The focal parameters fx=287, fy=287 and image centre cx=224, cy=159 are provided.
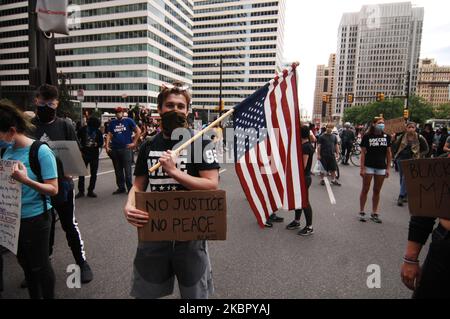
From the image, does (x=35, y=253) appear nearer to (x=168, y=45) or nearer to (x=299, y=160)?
(x=299, y=160)

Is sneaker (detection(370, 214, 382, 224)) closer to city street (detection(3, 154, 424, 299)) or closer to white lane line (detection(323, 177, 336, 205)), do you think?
city street (detection(3, 154, 424, 299))

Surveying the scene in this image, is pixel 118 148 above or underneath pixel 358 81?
underneath

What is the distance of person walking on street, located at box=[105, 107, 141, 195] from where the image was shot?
695 centimetres

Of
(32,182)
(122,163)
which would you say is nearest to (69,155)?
(32,182)

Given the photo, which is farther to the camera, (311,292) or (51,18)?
(51,18)

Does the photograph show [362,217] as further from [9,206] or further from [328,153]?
[9,206]

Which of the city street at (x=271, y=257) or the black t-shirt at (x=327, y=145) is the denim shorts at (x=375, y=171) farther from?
the black t-shirt at (x=327, y=145)

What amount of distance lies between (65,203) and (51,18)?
4.18 m

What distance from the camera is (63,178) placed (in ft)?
9.36

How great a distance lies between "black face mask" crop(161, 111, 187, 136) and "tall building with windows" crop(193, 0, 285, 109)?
95.4 m

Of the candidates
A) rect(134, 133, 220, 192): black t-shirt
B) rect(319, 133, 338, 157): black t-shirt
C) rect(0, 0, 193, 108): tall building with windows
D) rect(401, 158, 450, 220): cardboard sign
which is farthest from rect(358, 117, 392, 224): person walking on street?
rect(0, 0, 193, 108): tall building with windows

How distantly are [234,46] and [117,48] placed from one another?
4635cm
